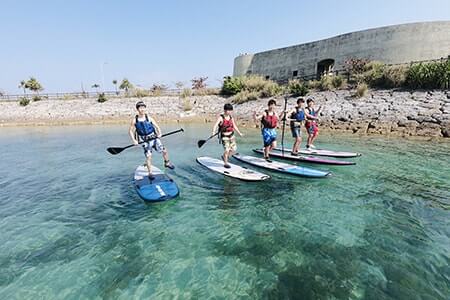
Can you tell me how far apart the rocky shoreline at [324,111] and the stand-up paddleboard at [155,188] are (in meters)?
13.5

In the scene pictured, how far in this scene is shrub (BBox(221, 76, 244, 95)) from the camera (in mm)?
30391

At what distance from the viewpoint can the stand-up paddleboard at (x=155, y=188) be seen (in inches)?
238

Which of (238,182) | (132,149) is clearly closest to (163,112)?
(132,149)

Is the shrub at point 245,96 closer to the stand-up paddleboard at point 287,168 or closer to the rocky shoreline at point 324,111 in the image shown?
the rocky shoreline at point 324,111

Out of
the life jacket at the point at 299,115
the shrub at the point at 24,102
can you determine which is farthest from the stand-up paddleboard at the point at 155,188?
the shrub at the point at 24,102

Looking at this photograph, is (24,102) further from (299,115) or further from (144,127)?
(299,115)

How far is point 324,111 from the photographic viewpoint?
19.5 m

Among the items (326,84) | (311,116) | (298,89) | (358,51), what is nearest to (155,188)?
(311,116)

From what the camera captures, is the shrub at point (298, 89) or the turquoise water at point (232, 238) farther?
the shrub at point (298, 89)

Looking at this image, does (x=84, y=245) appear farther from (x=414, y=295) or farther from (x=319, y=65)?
(x=319, y=65)


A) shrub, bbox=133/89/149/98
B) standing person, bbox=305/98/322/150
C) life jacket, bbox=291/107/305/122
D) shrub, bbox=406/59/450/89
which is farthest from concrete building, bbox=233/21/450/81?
life jacket, bbox=291/107/305/122

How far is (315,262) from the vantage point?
3.79 m

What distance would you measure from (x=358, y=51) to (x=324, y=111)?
38.7ft

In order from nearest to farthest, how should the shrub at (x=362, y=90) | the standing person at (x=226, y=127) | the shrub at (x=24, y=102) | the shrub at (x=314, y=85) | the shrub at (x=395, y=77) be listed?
the standing person at (x=226, y=127), the shrub at (x=395, y=77), the shrub at (x=362, y=90), the shrub at (x=314, y=85), the shrub at (x=24, y=102)
